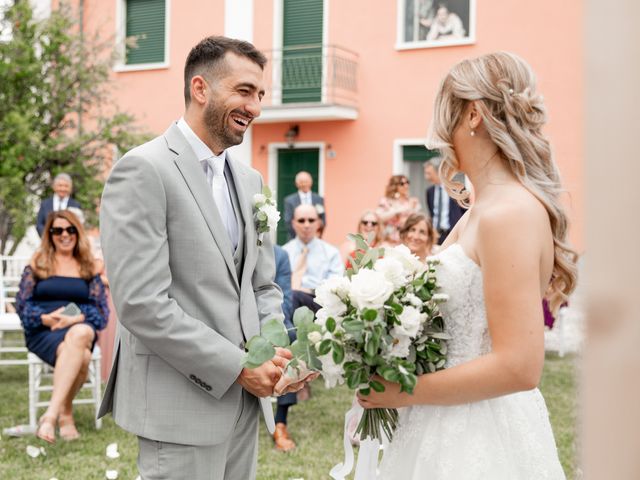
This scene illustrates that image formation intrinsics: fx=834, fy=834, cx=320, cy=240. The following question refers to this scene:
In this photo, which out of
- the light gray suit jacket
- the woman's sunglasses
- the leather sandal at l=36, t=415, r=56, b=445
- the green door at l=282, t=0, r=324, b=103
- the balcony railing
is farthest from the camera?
the green door at l=282, t=0, r=324, b=103

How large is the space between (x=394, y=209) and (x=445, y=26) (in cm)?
823

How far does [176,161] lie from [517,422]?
1411mm

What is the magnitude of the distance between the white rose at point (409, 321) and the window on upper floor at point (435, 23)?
14.6 metres

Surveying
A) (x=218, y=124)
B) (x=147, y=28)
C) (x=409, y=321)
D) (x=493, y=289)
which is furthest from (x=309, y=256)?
(x=147, y=28)

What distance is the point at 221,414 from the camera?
288 cm

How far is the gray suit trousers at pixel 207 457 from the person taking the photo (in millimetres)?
2820

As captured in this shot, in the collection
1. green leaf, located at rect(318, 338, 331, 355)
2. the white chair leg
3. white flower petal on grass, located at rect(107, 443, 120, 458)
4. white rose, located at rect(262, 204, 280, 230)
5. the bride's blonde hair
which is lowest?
white flower petal on grass, located at rect(107, 443, 120, 458)

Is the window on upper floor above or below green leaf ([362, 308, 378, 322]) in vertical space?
above

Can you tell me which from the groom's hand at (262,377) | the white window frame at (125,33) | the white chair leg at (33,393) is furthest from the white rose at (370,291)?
the white window frame at (125,33)

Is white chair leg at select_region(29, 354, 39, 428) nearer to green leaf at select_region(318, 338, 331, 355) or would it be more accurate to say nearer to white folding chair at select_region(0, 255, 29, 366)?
white folding chair at select_region(0, 255, 29, 366)

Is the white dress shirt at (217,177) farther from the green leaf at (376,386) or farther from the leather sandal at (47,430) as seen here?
the leather sandal at (47,430)

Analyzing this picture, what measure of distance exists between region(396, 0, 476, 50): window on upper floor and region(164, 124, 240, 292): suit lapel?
13998 mm

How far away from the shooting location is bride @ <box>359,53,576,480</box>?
7.11 feet

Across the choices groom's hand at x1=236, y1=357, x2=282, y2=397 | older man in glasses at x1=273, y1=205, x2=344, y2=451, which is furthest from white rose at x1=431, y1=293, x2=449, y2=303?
older man in glasses at x1=273, y1=205, x2=344, y2=451
